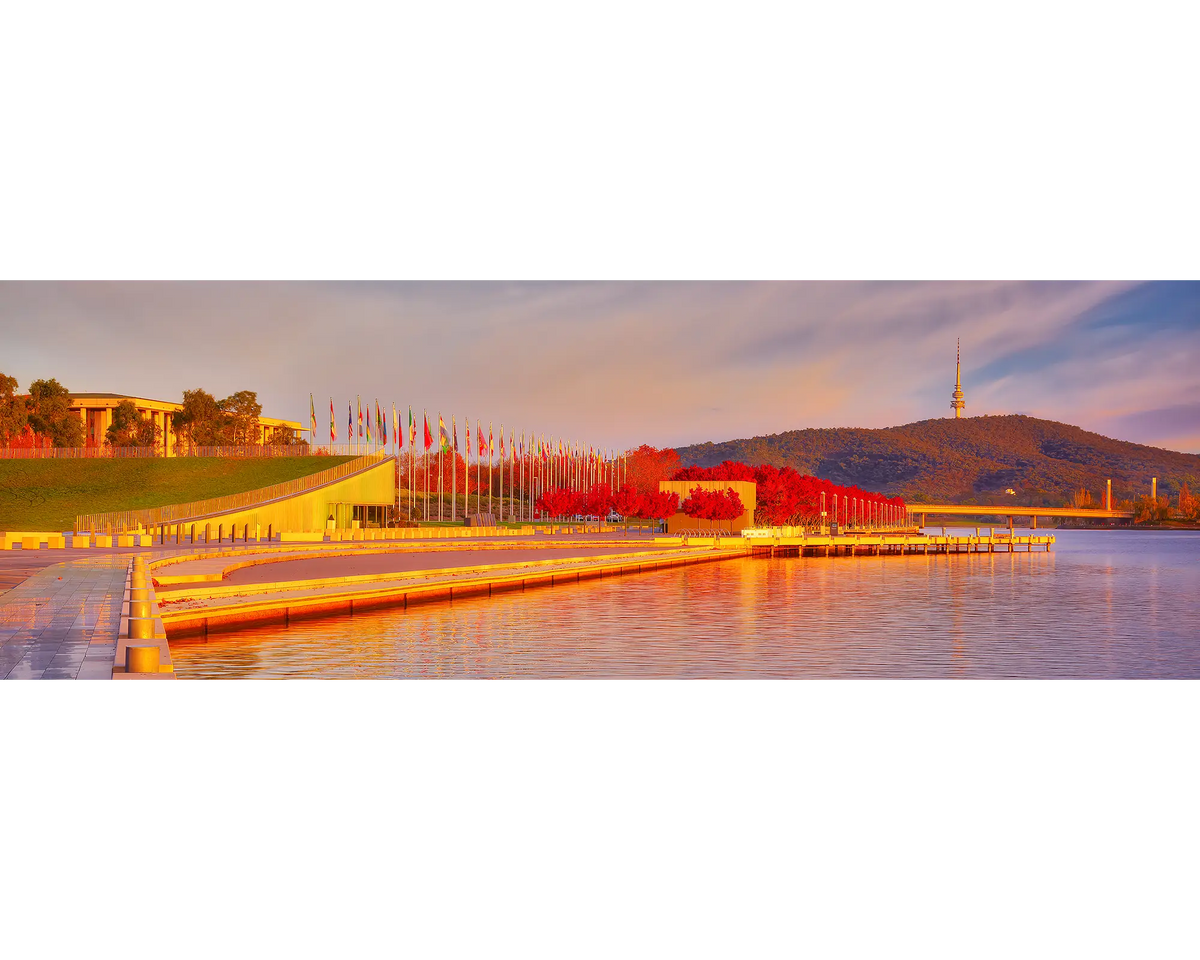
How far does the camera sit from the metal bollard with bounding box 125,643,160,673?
391 inches

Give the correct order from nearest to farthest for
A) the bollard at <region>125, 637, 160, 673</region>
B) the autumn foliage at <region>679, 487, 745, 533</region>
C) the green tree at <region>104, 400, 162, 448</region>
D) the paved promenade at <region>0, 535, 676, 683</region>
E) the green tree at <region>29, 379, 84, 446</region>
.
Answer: the bollard at <region>125, 637, 160, 673</region>
the paved promenade at <region>0, 535, 676, 683</region>
the autumn foliage at <region>679, 487, 745, 533</region>
the green tree at <region>29, 379, 84, 446</region>
the green tree at <region>104, 400, 162, 448</region>

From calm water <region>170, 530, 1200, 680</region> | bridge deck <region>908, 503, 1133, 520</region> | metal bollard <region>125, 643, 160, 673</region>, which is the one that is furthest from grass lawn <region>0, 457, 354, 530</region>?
bridge deck <region>908, 503, 1133, 520</region>

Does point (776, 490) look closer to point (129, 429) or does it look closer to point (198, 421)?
point (198, 421)

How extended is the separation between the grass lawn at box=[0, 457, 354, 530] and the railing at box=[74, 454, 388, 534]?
6.88 metres

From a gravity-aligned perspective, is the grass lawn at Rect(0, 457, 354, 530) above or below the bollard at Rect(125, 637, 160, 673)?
above

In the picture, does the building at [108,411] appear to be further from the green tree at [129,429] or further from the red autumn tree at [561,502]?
the red autumn tree at [561,502]

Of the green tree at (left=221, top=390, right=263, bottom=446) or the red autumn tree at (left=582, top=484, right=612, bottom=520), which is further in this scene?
the green tree at (left=221, top=390, right=263, bottom=446)

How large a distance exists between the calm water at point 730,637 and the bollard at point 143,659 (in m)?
4.59

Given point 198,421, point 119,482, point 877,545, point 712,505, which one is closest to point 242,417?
point 198,421

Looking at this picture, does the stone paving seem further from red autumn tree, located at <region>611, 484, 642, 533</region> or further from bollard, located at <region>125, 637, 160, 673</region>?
red autumn tree, located at <region>611, 484, 642, 533</region>

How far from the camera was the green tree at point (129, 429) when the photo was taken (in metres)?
87.5

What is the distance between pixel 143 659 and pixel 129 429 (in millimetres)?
84855
